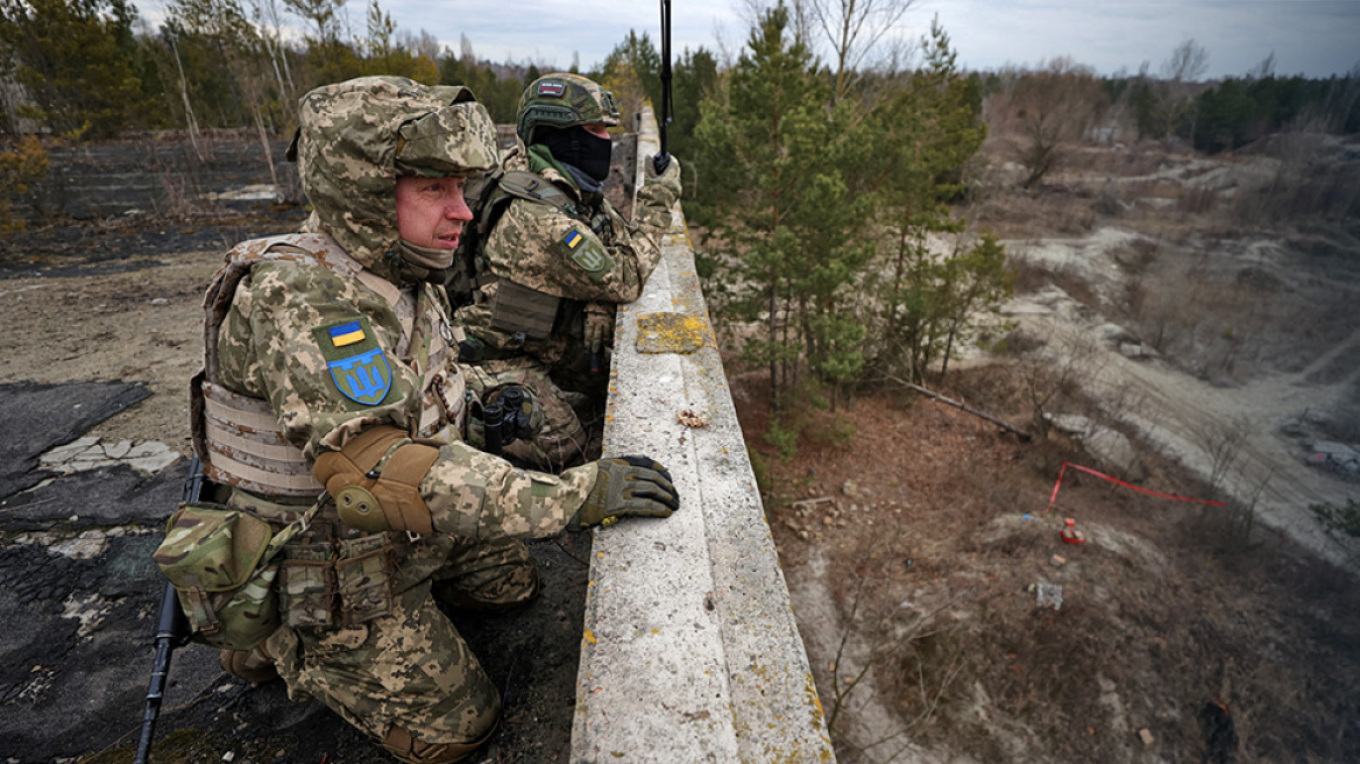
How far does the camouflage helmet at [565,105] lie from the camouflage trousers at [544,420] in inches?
55.6

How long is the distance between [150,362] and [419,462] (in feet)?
14.8

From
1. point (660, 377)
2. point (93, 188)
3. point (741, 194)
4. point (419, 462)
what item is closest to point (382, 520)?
point (419, 462)

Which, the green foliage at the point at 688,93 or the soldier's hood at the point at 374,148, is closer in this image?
the soldier's hood at the point at 374,148

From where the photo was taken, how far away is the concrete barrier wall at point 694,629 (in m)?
1.29

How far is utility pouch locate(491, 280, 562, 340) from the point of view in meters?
3.29

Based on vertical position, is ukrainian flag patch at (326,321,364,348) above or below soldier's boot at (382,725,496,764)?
above

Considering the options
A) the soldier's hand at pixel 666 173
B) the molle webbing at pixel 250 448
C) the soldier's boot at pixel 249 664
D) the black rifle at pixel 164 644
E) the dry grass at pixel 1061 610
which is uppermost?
the soldier's hand at pixel 666 173

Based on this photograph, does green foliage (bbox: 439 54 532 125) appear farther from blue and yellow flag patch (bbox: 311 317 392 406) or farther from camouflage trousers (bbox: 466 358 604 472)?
blue and yellow flag patch (bbox: 311 317 392 406)

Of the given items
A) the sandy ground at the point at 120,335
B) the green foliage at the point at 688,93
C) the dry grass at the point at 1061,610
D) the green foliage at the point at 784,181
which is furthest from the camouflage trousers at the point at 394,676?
the green foliage at the point at 688,93

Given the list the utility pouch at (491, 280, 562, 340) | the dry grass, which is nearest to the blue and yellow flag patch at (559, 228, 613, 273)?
the utility pouch at (491, 280, 562, 340)

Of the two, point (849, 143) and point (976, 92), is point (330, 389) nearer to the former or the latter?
point (849, 143)

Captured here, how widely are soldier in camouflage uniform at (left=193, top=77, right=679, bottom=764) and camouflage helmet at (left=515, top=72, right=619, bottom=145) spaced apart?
1761mm

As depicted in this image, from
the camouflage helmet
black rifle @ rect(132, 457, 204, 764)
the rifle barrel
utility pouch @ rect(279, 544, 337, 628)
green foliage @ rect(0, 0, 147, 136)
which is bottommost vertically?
black rifle @ rect(132, 457, 204, 764)

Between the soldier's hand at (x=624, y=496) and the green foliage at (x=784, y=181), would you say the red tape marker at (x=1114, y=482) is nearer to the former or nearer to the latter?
the green foliage at (x=784, y=181)
